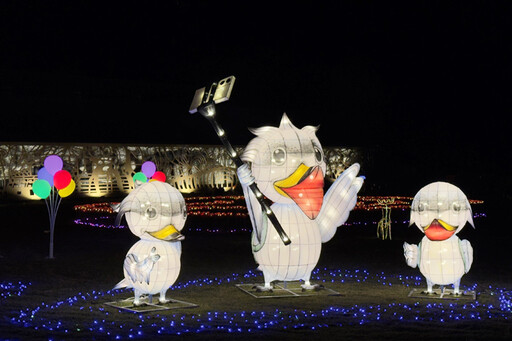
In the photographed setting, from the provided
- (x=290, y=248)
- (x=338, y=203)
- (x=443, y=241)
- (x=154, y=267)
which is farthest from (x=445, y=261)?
(x=154, y=267)

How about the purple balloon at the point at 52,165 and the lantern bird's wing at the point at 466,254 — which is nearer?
the lantern bird's wing at the point at 466,254

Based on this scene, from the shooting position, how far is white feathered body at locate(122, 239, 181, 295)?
7.85 m

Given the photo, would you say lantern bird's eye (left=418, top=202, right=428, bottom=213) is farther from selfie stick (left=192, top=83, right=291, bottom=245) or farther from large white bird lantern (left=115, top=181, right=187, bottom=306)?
large white bird lantern (left=115, top=181, right=187, bottom=306)

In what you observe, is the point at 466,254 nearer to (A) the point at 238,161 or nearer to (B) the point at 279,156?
(B) the point at 279,156

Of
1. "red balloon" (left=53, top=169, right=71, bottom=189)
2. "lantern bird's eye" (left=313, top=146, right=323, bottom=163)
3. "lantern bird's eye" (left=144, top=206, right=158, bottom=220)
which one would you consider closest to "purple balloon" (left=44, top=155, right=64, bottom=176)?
"red balloon" (left=53, top=169, right=71, bottom=189)

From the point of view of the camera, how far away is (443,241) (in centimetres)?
881

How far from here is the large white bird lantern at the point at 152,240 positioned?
788cm

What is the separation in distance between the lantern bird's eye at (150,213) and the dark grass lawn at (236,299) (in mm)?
1123

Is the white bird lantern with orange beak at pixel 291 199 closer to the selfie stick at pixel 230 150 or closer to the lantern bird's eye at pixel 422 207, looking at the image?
the selfie stick at pixel 230 150

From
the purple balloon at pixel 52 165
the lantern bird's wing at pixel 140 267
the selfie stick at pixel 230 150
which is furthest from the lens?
the purple balloon at pixel 52 165

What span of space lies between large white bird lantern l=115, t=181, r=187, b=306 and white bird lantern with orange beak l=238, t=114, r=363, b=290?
122cm

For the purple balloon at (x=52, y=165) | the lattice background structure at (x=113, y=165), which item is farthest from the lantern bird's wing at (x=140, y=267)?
the lattice background structure at (x=113, y=165)

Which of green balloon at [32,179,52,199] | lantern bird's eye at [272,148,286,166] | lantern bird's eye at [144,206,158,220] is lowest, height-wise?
lantern bird's eye at [144,206,158,220]

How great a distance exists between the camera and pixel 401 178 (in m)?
39.1
